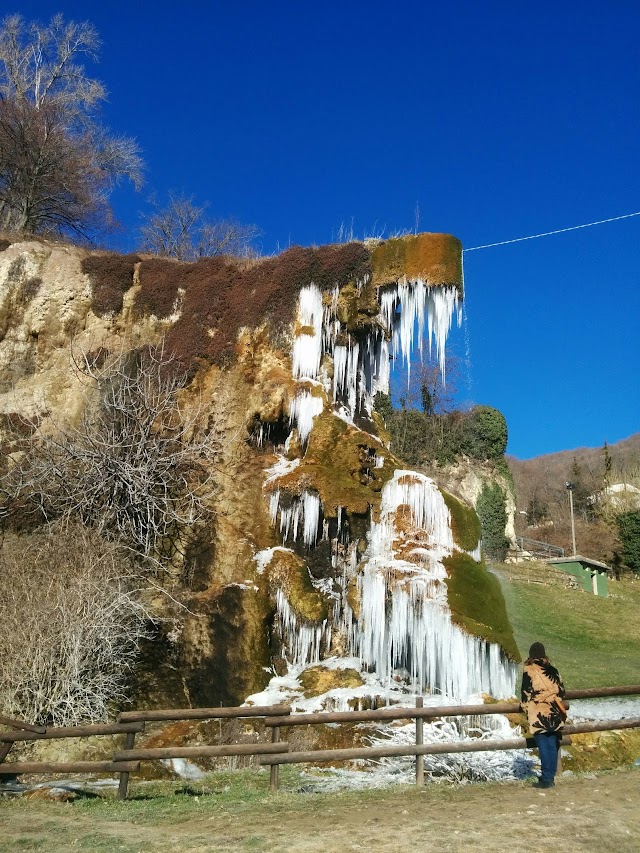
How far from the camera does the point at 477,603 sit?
12.6 m

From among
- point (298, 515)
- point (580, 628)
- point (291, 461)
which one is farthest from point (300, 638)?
point (580, 628)

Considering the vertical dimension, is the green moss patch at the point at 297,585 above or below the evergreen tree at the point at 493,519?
below

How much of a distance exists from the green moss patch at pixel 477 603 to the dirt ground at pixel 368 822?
3.42 meters

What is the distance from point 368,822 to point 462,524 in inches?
282

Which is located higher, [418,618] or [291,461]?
[291,461]

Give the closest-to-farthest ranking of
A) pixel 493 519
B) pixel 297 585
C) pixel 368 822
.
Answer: pixel 368 822, pixel 297 585, pixel 493 519

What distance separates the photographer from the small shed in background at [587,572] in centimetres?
3559

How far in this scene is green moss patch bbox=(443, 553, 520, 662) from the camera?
Answer: 1212 cm

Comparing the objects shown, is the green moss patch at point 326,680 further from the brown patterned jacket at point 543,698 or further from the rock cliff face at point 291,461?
the brown patterned jacket at point 543,698

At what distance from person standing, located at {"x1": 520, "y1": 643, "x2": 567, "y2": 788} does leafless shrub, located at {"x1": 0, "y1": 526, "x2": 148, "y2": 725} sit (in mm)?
6211

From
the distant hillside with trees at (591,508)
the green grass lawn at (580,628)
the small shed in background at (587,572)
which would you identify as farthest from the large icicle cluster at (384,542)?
the distant hillside with trees at (591,508)

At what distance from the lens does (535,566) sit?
120 feet

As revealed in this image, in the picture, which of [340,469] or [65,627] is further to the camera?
[340,469]

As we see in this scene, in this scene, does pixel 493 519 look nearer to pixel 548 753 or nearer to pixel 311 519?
pixel 311 519
